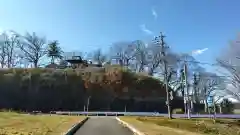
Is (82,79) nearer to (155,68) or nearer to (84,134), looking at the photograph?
(155,68)

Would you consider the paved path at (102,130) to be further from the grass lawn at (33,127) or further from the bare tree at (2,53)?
the bare tree at (2,53)

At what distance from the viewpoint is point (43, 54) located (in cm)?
9569

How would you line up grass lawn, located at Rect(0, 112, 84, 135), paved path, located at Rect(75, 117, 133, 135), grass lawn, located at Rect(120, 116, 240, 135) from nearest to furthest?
grass lawn, located at Rect(0, 112, 84, 135), paved path, located at Rect(75, 117, 133, 135), grass lawn, located at Rect(120, 116, 240, 135)

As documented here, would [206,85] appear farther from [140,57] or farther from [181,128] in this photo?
[181,128]

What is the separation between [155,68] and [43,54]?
34.2 metres

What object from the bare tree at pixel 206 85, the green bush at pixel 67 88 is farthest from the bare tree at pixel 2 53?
the bare tree at pixel 206 85

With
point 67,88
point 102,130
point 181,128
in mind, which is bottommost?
point 181,128

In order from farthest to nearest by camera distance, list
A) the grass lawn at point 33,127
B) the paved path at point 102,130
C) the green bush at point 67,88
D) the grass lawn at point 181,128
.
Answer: the green bush at point 67,88, the grass lawn at point 181,128, the paved path at point 102,130, the grass lawn at point 33,127

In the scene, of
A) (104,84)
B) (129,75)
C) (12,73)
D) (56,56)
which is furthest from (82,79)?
(56,56)

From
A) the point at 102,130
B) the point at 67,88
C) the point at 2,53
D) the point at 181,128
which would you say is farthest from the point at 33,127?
the point at 2,53

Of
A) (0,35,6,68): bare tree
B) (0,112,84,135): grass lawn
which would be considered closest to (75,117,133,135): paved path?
(0,112,84,135): grass lawn

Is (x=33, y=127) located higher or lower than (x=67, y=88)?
lower

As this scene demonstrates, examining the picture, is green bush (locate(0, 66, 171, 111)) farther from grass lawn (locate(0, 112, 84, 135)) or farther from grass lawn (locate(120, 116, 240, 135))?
grass lawn (locate(0, 112, 84, 135))

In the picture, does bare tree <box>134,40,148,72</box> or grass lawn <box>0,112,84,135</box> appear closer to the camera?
grass lawn <box>0,112,84,135</box>
